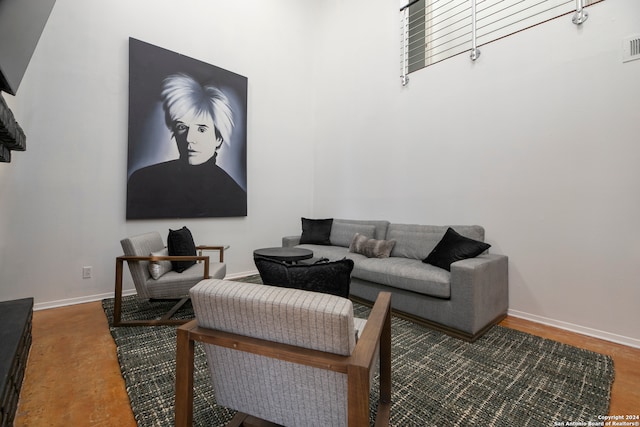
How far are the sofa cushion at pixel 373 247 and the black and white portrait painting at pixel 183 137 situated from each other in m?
1.81

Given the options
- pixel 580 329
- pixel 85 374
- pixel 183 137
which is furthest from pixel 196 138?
pixel 580 329

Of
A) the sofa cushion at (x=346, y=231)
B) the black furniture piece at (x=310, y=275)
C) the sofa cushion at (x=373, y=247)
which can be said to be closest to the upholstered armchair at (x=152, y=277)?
the black furniture piece at (x=310, y=275)

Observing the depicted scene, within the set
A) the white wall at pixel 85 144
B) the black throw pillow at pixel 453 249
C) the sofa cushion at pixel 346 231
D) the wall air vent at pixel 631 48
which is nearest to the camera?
the wall air vent at pixel 631 48

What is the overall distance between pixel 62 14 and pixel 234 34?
6.39 feet

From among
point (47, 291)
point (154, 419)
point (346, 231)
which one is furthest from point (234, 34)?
point (154, 419)

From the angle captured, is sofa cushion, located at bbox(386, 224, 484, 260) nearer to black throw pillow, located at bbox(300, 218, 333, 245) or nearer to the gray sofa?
the gray sofa

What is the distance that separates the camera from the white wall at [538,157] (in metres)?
2.31

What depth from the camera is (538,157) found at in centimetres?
271

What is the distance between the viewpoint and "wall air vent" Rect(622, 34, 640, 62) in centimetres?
224

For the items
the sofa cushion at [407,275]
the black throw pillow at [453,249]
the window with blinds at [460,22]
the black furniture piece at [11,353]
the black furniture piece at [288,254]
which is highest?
the window with blinds at [460,22]

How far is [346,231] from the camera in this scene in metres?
4.09

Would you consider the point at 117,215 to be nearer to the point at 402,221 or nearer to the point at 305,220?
the point at 305,220

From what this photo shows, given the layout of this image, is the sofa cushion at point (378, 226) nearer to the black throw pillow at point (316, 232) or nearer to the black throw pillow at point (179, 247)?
the black throw pillow at point (316, 232)

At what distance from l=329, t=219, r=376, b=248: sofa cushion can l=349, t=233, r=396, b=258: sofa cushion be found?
0.24 meters
